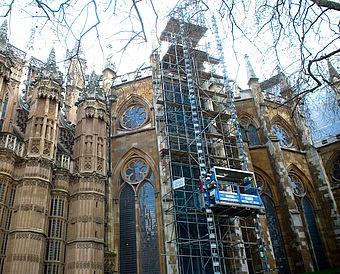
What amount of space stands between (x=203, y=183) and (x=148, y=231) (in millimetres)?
4108

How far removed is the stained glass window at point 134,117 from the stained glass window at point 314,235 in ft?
37.9

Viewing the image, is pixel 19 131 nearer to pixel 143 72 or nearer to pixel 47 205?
pixel 47 205

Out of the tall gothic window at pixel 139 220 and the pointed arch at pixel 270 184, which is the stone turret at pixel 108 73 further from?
the pointed arch at pixel 270 184

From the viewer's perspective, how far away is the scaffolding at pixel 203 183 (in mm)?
15148

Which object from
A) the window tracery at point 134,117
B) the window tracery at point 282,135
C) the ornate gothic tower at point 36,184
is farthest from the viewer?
the window tracery at point 282,135

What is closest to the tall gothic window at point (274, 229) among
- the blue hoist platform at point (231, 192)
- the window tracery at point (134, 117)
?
the blue hoist platform at point (231, 192)

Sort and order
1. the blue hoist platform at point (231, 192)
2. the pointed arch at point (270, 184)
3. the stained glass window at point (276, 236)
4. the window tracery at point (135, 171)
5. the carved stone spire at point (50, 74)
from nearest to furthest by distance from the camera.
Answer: the blue hoist platform at point (231, 192) < the carved stone spire at point (50, 74) < the window tracery at point (135, 171) < the stained glass window at point (276, 236) < the pointed arch at point (270, 184)

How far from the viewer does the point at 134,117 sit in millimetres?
21312

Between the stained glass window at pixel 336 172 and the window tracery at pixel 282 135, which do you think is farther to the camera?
the window tracery at pixel 282 135

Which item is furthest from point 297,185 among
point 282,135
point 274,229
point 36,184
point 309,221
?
point 36,184

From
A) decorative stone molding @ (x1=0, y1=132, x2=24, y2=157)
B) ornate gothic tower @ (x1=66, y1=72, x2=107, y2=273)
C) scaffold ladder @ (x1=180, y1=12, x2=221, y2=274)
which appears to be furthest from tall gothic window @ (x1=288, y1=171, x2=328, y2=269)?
decorative stone molding @ (x1=0, y1=132, x2=24, y2=157)

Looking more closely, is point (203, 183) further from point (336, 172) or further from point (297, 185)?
point (336, 172)

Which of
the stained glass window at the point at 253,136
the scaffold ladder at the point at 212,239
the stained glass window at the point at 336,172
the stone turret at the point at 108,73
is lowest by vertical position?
the scaffold ladder at the point at 212,239

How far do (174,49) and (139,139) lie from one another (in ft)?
22.1
